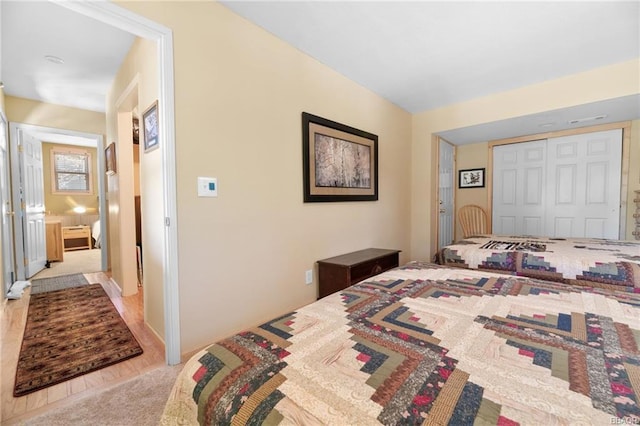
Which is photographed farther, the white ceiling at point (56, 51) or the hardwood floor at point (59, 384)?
the white ceiling at point (56, 51)

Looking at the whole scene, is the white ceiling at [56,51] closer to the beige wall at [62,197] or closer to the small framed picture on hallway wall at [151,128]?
the small framed picture on hallway wall at [151,128]

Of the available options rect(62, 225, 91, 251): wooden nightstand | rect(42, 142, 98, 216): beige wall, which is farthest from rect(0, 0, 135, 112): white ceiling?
rect(62, 225, 91, 251): wooden nightstand

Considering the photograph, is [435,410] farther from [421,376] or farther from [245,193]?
[245,193]

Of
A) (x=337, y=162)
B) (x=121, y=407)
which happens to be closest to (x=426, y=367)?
(x=121, y=407)

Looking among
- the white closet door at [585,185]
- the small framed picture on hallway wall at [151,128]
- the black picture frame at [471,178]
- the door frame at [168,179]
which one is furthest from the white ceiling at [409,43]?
the black picture frame at [471,178]

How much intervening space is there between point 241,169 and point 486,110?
3282mm

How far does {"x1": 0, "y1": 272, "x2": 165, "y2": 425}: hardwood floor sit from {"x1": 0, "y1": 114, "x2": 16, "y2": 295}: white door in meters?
Result: 0.63

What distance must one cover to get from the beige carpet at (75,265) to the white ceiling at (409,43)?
98.7 inches

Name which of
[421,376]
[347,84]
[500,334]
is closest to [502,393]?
[421,376]

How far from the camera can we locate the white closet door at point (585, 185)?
3.76 metres

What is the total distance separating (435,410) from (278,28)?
258cm

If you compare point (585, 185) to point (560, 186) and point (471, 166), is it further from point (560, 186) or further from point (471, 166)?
point (471, 166)

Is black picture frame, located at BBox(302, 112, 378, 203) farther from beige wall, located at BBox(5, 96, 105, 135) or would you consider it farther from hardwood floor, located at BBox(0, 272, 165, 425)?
beige wall, located at BBox(5, 96, 105, 135)

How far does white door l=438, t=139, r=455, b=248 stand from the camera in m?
4.38
